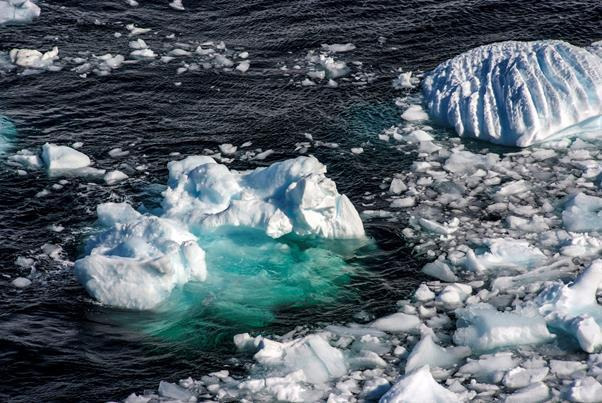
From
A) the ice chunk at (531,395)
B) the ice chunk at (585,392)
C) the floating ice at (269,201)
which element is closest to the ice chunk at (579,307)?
the ice chunk at (585,392)

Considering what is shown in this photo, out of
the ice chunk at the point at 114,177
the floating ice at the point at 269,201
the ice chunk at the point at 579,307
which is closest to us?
the ice chunk at the point at 579,307

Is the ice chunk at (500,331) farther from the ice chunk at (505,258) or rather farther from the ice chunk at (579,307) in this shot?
the ice chunk at (505,258)

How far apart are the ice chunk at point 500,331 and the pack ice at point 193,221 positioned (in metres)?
1.71

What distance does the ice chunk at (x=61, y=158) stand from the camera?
10078 mm

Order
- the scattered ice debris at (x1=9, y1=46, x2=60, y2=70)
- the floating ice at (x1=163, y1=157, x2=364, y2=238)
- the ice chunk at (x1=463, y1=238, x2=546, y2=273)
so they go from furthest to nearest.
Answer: the scattered ice debris at (x1=9, y1=46, x2=60, y2=70), the floating ice at (x1=163, y1=157, x2=364, y2=238), the ice chunk at (x1=463, y1=238, x2=546, y2=273)

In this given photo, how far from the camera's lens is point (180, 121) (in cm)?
1118

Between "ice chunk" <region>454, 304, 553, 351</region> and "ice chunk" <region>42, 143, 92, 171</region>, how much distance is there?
4582 millimetres

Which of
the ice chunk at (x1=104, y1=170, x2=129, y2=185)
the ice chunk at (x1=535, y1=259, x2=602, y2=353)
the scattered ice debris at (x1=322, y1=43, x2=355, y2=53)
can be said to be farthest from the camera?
the scattered ice debris at (x1=322, y1=43, x2=355, y2=53)

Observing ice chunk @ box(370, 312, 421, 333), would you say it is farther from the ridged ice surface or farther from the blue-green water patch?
the ridged ice surface

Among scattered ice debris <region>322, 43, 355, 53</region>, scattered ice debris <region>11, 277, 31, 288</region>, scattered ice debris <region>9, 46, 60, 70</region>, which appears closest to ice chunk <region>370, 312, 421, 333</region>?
scattered ice debris <region>11, 277, 31, 288</region>

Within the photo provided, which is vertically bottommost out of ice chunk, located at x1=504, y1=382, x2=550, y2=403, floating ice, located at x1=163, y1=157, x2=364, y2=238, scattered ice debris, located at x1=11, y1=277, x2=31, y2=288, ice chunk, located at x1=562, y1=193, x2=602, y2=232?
scattered ice debris, located at x1=11, y1=277, x2=31, y2=288

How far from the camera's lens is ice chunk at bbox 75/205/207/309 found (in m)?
8.00

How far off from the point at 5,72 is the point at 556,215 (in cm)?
700

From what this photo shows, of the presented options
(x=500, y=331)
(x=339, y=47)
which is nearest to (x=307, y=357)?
(x=500, y=331)
